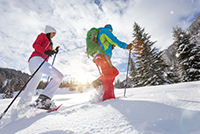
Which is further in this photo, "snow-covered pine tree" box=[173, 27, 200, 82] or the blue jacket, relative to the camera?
"snow-covered pine tree" box=[173, 27, 200, 82]

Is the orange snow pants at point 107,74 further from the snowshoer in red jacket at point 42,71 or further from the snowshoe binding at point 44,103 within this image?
the snowshoe binding at point 44,103

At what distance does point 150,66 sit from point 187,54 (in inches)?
240

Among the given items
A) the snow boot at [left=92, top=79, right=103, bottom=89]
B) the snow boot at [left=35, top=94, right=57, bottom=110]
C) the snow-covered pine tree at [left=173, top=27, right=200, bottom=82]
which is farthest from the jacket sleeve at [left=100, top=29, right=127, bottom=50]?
the snow-covered pine tree at [left=173, top=27, right=200, bottom=82]

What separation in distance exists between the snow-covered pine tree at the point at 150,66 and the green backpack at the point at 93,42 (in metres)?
10.6

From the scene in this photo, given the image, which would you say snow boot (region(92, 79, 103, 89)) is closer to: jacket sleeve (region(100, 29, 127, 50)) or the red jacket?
jacket sleeve (region(100, 29, 127, 50))

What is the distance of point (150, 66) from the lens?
457 inches

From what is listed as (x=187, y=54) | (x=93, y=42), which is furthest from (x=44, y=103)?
(x=187, y=54)

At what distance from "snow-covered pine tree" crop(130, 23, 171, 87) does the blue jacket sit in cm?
1039

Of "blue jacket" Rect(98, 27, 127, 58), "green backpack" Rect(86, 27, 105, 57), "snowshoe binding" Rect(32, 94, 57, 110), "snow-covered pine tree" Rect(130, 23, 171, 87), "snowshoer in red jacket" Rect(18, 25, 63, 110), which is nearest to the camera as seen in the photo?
"snowshoe binding" Rect(32, 94, 57, 110)

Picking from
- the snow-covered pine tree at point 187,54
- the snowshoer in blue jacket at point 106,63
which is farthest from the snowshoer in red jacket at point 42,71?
the snow-covered pine tree at point 187,54

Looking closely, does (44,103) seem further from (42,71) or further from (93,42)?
(93,42)

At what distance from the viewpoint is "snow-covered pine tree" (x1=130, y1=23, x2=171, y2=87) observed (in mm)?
11172

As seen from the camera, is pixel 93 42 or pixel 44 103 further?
pixel 93 42

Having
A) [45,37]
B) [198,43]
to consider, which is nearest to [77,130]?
[45,37]
